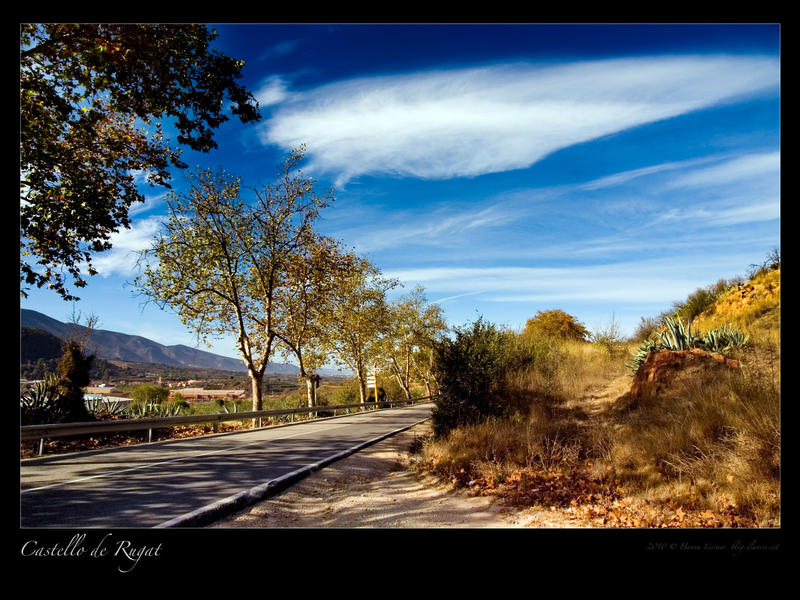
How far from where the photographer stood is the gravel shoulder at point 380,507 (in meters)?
5.53

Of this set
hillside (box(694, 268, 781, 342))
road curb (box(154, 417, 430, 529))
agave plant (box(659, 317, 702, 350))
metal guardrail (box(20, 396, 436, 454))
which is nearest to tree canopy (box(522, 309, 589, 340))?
hillside (box(694, 268, 781, 342))

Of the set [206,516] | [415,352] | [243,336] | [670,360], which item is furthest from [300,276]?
[206,516]

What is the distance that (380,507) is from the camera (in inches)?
252

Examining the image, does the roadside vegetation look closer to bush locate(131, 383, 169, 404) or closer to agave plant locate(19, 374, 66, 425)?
agave plant locate(19, 374, 66, 425)

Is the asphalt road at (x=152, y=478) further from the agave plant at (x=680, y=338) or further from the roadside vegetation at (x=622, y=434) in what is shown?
the agave plant at (x=680, y=338)

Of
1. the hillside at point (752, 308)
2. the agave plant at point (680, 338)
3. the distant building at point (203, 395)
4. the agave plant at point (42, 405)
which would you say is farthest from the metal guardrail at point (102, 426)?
the distant building at point (203, 395)

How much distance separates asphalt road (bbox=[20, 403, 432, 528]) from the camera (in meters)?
5.07

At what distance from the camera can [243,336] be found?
22.6 meters
